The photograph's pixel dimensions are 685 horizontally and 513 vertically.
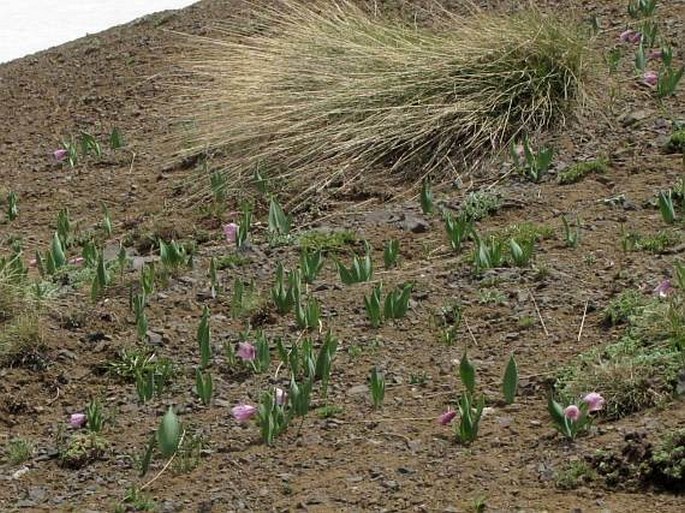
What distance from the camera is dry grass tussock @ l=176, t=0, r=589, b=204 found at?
5332mm

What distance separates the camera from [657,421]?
3.13m

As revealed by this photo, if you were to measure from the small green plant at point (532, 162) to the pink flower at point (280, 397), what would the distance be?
5.74 feet

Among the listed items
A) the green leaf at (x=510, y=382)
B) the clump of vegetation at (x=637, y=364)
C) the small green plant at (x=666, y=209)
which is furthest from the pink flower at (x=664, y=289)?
the small green plant at (x=666, y=209)

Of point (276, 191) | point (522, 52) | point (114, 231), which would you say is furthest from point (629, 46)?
point (114, 231)

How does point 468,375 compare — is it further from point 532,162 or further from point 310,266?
point 532,162

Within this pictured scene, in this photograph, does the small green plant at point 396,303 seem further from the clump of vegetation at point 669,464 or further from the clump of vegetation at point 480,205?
the clump of vegetation at point 669,464

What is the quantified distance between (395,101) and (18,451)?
2.55m

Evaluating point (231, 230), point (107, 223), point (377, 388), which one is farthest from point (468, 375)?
point (107, 223)

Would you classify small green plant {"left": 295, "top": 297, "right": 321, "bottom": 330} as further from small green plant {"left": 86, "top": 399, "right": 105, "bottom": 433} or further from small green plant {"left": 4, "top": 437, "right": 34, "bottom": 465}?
small green plant {"left": 4, "top": 437, "right": 34, "bottom": 465}

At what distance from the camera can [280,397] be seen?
350 cm

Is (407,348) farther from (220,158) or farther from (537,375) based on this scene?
(220,158)

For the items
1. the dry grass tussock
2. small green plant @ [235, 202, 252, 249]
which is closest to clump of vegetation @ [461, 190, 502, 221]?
the dry grass tussock

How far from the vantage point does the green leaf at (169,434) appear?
127 inches

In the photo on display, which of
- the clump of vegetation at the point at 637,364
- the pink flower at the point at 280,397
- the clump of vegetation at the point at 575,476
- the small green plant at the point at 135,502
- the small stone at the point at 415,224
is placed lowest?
the clump of vegetation at the point at 575,476
